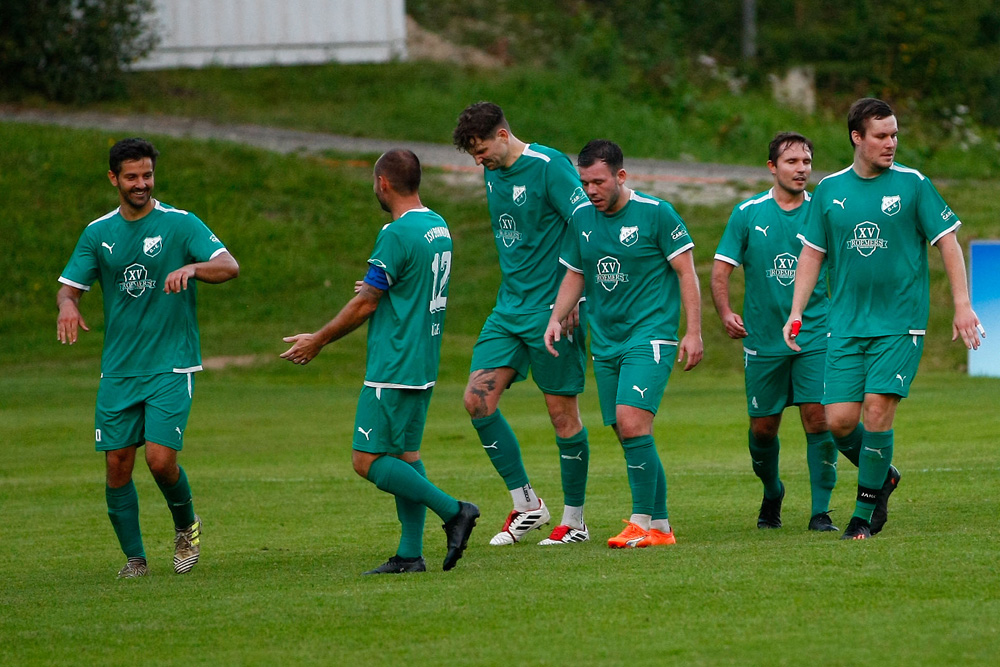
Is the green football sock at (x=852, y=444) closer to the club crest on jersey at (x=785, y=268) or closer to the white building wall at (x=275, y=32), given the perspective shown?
the club crest on jersey at (x=785, y=268)

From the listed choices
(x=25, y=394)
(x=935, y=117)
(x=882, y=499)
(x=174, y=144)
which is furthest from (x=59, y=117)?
(x=882, y=499)

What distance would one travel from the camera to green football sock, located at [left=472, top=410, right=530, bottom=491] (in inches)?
344

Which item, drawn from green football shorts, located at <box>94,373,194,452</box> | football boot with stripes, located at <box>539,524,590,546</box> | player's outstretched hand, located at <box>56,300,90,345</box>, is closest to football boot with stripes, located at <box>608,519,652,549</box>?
football boot with stripes, located at <box>539,524,590,546</box>

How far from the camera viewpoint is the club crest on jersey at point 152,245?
8070 mm

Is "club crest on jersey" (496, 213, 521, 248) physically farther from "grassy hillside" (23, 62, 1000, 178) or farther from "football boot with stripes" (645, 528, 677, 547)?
"grassy hillside" (23, 62, 1000, 178)

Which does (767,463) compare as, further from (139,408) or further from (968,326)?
(139,408)

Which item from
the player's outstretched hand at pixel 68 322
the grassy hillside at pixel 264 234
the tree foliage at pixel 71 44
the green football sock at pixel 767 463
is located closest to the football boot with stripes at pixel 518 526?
the green football sock at pixel 767 463

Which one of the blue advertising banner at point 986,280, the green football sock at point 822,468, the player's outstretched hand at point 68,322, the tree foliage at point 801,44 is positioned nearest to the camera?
the player's outstretched hand at point 68,322

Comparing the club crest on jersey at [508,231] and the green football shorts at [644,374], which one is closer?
the green football shorts at [644,374]

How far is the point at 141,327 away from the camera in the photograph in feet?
26.5

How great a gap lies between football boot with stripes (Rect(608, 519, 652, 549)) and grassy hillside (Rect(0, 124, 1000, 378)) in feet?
44.5

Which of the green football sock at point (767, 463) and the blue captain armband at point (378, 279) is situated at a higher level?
the blue captain armband at point (378, 279)

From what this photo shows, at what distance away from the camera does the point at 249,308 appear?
24578 millimetres

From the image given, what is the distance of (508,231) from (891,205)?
2282 mm
